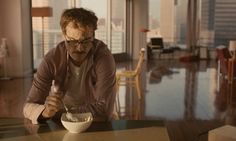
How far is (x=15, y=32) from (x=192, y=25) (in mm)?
6686

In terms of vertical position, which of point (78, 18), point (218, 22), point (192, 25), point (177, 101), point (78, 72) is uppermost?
point (218, 22)

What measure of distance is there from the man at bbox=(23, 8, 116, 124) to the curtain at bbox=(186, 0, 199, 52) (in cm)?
1073

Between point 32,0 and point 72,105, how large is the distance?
7.56 meters

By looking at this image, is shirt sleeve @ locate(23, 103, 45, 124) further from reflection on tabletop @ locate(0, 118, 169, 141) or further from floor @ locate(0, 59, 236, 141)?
floor @ locate(0, 59, 236, 141)

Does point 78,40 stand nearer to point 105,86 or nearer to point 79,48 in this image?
point 79,48

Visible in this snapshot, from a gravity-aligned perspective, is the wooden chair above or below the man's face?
below

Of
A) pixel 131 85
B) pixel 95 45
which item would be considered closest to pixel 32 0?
pixel 131 85

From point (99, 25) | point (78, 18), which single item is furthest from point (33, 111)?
point (99, 25)

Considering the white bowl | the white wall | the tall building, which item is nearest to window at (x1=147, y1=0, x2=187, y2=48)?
the tall building

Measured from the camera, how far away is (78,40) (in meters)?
1.81

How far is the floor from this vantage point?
443cm

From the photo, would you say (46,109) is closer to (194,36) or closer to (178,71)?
(178,71)

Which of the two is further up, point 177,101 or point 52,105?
point 52,105

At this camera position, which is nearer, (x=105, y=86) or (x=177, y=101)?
(x=105, y=86)
